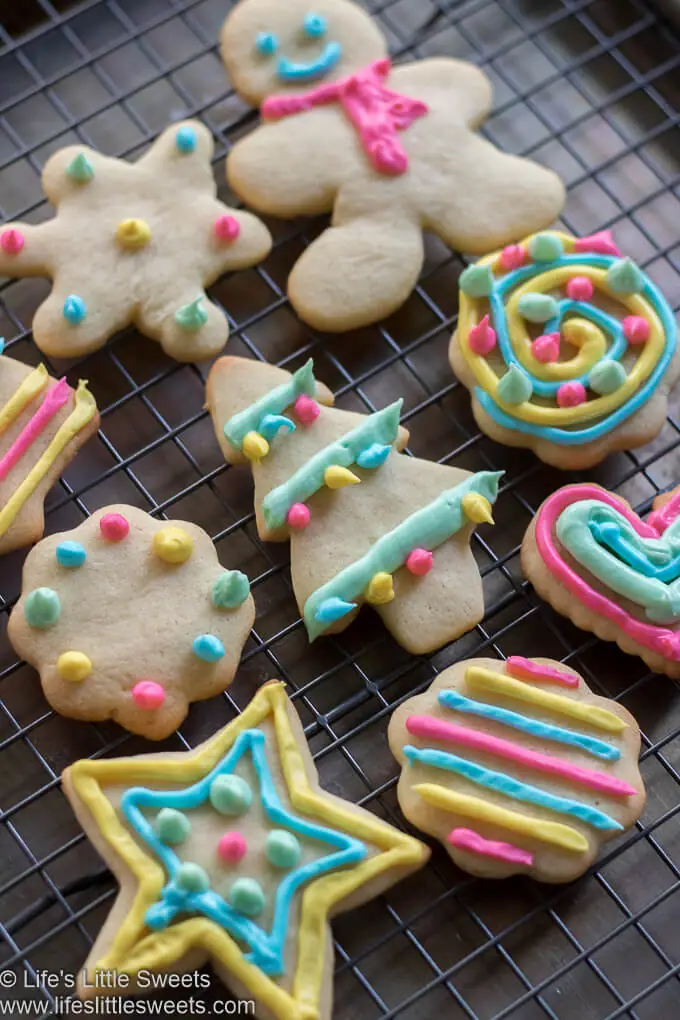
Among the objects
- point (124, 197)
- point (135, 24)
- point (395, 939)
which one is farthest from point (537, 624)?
point (135, 24)

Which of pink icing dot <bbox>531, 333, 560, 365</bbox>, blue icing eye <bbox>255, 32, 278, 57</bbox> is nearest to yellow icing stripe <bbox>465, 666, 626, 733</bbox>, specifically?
pink icing dot <bbox>531, 333, 560, 365</bbox>

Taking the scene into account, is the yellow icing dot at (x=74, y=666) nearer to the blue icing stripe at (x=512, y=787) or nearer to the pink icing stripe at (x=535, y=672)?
the blue icing stripe at (x=512, y=787)

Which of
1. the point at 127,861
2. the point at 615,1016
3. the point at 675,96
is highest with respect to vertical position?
the point at 675,96

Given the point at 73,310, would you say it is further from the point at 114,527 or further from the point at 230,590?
the point at 230,590

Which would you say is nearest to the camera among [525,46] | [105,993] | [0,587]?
[105,993]

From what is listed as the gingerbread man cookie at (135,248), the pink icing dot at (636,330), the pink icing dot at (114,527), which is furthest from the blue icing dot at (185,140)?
the pink icing dot at (636,330)

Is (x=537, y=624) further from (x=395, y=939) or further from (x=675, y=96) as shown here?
(x=675, y=96)
